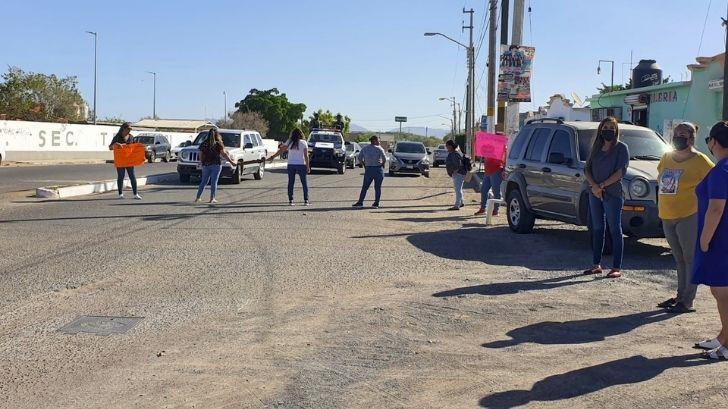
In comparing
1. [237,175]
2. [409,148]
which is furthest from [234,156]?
[409,148]

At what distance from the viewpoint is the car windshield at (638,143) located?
1147cm

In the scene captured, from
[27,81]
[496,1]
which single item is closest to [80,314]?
[496,1]

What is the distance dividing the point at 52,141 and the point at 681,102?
112 ft

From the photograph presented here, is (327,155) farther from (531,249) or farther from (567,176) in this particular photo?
(531,249)

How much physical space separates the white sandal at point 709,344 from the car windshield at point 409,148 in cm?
2958

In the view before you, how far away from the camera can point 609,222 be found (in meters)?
8.76

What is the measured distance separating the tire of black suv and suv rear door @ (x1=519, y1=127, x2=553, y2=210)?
0.25 meters

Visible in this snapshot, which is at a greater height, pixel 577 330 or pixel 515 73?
pixel 515 73

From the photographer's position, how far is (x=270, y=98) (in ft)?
333

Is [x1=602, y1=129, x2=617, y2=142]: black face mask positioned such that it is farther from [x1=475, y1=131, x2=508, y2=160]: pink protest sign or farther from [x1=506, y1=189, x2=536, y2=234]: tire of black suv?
[x1=475, y1=131, x2=508, y2=160]: pink protest sign

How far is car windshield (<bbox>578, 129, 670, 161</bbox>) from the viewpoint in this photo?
11.5m

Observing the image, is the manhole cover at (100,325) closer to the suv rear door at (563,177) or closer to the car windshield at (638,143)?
the suv rear door at (563,177)

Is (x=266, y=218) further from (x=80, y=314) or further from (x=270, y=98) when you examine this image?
(x=270, y=98)

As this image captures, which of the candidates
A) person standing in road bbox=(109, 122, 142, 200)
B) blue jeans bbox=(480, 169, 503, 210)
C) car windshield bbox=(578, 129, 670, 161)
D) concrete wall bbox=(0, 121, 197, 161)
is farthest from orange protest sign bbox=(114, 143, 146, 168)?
concrete wall bbox=(0, 121, 197, 161)
